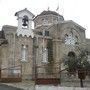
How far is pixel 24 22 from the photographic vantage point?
115 ft

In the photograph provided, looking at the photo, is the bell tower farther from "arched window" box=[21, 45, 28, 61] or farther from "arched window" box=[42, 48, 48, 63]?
"arched window" box=[42, 48, 48, 63]

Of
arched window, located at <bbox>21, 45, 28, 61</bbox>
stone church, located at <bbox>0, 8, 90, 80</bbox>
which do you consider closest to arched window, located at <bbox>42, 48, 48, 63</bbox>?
stone church, located at <bbox>0, 8, 90, 80</bbox>

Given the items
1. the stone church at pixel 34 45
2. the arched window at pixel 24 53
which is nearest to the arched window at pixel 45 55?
the stone church at pixel 34 45

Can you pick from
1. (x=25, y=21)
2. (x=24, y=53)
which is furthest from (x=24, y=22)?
(x=24, y=53)

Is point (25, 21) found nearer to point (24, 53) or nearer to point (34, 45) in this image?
point (34, 45)

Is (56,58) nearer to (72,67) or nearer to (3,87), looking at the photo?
(72,67)

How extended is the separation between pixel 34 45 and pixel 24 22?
3048 millimetres

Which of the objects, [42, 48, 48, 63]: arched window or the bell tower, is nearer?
the bell tower

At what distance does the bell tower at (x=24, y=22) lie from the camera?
34.6 metres

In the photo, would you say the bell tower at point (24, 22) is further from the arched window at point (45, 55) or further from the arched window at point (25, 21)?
the arched window at point (45, 55)

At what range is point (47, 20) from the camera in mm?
43875

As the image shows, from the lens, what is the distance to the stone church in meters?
33.1

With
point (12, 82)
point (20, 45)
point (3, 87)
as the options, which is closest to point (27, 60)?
point (20, 45)

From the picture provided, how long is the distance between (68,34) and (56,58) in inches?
152
